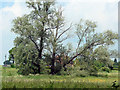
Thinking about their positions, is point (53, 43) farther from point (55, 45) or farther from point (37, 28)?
point (37, 28)

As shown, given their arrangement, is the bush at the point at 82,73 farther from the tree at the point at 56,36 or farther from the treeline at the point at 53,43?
the tree at the point at 56,36

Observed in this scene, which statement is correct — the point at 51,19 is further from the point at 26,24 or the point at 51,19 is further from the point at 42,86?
the point at 42,86

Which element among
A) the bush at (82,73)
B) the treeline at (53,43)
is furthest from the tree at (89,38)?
the bush at (82,73)

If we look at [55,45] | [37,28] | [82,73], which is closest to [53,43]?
[55,45]

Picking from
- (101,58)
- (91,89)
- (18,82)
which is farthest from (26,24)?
(91,89)

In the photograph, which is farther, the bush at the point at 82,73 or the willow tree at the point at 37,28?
the willow tree at the point at 37,28

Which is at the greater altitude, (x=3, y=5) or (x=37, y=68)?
(x=3, y=5)

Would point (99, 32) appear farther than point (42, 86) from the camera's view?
Yes

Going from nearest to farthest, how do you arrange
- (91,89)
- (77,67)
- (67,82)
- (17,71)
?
(91,89) < (67,82) < (17,71) < (77,67)

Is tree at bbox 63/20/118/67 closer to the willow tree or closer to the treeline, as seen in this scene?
the treeline
